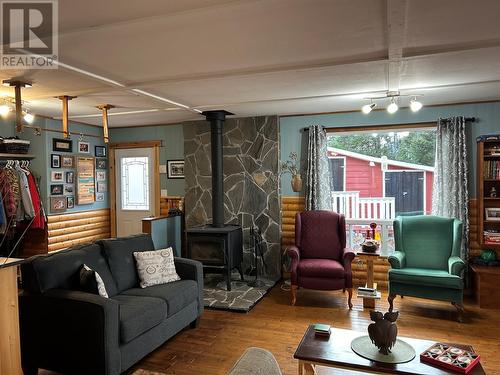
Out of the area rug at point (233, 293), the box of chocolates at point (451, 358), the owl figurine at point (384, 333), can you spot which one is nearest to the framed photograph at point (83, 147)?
the area rug at point (233, 293)

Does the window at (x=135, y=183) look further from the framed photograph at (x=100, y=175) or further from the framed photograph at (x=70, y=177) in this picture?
the framed photograph at (x=70, y=177)

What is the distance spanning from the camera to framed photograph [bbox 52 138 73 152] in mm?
5449

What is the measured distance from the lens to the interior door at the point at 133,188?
20.8 feet

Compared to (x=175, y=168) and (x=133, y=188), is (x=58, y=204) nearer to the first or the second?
(x=133, y=188)

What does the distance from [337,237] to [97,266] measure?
287cm

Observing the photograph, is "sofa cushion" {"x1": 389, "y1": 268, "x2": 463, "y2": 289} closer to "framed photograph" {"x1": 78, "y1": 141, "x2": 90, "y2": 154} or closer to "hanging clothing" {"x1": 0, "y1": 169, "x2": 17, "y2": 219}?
"hanging clothing" {"x1": 0, "y1": 169, "x2": 17, "y2": 219}

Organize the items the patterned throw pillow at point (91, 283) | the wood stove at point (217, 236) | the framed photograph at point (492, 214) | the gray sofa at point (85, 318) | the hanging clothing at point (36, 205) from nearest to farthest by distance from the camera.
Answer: the gray sofa at point (85, 318), the patterned throw pillow at point (91, 283), the framed photograph at point (492, 214), the wood stove at point (217, 236), the hanging clothing at point (36, 205)

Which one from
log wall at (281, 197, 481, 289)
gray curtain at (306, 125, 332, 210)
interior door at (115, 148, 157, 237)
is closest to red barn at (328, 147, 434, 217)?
gray curtain at (306, 125, 332, 210)

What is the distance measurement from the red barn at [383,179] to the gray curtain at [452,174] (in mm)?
596

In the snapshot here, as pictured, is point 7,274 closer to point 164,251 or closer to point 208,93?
point 164,251

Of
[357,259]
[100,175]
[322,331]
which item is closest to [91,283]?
[322,331]

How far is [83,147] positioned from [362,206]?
4439mm

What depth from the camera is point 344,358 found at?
2.33m

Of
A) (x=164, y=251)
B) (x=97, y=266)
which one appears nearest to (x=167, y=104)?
(x=164, y=251)
